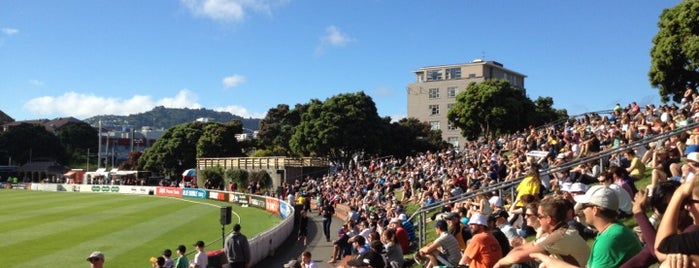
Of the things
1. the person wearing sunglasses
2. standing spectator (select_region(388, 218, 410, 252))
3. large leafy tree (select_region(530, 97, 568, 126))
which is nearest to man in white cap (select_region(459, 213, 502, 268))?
the person wearing sunglasses

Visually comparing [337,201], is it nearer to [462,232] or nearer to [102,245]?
[102,245]

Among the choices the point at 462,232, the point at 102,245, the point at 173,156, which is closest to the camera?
the point at 462,232

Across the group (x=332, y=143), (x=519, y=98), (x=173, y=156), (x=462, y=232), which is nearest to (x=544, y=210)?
(x=462, y=232)

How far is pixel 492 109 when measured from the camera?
64.1 meters

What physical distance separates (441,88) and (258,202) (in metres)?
62.0

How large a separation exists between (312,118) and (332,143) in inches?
168

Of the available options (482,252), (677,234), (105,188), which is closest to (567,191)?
(482,252)

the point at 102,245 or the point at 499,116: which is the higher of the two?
the point at 499,116

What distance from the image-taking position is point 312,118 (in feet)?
216

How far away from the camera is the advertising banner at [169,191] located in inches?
2264

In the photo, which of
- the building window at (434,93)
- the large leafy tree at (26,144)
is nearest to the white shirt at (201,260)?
the building window at (434,93)

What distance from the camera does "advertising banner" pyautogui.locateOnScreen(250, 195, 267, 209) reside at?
4219cm

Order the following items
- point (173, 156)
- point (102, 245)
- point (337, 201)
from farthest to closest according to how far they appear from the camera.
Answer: point (173, 156)
point (337, 201)
point (102, 245)

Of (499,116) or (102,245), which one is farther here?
(499,116)
